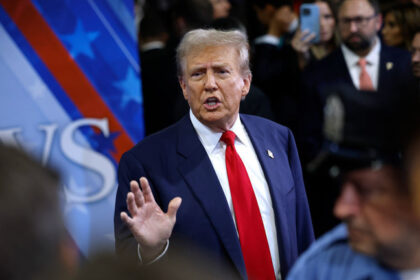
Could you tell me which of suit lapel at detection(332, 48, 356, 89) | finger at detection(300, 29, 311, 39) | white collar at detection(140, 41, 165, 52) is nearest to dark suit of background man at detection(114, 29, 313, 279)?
suit lapel at detection(332, 48, 356, 89)

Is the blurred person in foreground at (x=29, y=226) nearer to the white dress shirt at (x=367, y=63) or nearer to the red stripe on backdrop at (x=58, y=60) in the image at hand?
the red stripe on backdrop at (x=58, y=60)

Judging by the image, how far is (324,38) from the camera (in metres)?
6.00

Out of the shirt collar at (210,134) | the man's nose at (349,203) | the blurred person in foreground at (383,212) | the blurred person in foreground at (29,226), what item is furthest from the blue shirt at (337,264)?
the shirt collar at (210,134)

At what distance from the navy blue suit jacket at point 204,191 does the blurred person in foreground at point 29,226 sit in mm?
1827

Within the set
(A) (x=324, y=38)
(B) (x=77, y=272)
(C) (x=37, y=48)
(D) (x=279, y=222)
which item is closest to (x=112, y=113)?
(C) (x=37, y=48)

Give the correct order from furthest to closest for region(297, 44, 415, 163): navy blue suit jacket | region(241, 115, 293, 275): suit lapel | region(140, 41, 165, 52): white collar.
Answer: region(140, 41, 165, 52): white collar, region(297, 44, 415, 163): navy blue suit jacket, region(241, 115, 293, 275): suit lapel

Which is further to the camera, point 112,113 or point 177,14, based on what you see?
point 177,14

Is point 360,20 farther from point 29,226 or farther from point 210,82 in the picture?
point 29,226

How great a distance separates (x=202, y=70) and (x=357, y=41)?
6.10ft

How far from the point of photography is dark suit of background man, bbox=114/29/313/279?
130 inches

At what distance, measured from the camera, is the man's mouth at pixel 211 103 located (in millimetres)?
3641

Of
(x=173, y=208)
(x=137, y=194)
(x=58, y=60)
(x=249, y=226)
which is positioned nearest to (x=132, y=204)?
(x=137, y=194)

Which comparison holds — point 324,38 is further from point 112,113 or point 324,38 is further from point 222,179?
point 222,179

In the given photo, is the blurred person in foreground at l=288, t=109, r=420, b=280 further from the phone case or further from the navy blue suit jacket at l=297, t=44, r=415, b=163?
the phone case
